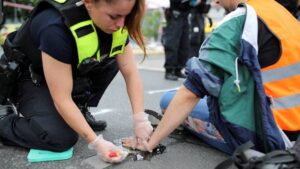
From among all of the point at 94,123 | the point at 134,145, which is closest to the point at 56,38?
the point at 134,145

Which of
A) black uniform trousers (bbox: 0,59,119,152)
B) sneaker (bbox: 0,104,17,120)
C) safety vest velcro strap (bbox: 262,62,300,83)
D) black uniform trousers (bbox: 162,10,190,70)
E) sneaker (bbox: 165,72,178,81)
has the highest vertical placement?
safety vest velcro strap (bbox: 262,62,300,83)

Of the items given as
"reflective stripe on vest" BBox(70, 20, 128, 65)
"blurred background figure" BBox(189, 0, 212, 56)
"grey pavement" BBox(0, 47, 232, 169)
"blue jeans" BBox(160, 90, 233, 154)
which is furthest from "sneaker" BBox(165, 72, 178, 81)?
"reflective stripe on vest" BBox(70, 20, 128, 65)

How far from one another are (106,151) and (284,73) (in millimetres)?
731

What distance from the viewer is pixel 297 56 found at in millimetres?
1449

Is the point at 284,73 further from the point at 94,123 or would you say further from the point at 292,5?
the point at 94,123

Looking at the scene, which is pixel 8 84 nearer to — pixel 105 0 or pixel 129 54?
pixel 129 54

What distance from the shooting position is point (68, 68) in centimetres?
156

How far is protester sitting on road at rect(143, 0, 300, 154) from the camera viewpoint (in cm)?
141

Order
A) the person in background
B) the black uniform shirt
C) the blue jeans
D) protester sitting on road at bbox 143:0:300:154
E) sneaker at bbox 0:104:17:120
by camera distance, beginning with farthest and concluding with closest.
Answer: the person in background < sneaker at bbox 0:104:17:120 < the blue jeans < the black uniform shirt < protester sitting on road at bbox 143:0:300:154

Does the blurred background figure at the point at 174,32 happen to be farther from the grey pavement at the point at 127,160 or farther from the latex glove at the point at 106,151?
the latex glove at the point at 106,151

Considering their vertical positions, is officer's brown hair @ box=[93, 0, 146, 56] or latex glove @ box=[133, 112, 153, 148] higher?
officer's brown hair @ box=[93, 0, 146, 56]

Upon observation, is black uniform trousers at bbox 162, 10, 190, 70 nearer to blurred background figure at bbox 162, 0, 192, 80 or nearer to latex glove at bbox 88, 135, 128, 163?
blurred background figure at bbox 162, 0, 192, 80

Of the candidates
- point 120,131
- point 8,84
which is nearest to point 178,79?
point 120,131

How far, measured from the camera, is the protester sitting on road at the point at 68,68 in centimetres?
153
